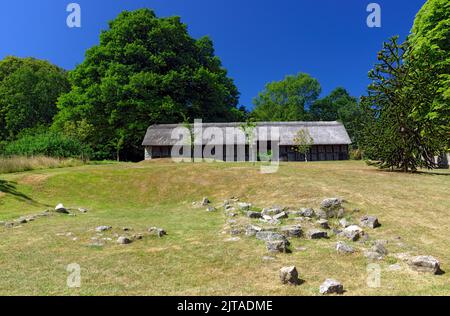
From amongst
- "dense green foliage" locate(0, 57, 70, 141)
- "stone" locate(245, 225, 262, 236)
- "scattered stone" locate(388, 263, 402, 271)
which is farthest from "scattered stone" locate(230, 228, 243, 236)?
"dense green foliage" locate(0, 57, 70, 141)

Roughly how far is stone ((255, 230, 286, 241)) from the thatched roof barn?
33244mm

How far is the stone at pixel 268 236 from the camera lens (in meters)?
9.81

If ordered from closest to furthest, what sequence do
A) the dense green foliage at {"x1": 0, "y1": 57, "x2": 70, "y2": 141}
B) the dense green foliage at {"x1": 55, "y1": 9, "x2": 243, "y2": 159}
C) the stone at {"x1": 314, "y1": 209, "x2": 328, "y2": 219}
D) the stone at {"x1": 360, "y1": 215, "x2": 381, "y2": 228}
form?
the stone at {"x1": 360, "y1": 215, "x2": 381, "y2": 228}, the stone at {"x1": 314, "y1": 209, "x2": 328, "y2": 219}, the dense green foliage at {"x1": 55, "y1": 9, "x2": 243, "y2": 159}, the dense green foliage at {"x1": 0, "y1": 57, "x2": 70, "y2": 141}

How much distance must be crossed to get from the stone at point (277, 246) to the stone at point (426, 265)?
2.95 meters

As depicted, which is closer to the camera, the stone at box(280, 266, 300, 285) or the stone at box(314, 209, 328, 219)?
the stone at box(280, 266, 300, 285)

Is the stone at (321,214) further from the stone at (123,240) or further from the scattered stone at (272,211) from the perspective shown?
the stone at (123,240)

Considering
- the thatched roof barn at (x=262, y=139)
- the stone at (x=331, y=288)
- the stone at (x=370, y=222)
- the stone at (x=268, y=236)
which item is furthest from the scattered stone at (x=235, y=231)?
the thatched roof barn at (x=262, y=139)

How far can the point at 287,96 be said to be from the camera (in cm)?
7981

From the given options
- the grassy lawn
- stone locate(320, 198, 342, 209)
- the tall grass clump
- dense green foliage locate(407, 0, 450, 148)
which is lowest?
the grassy lawn

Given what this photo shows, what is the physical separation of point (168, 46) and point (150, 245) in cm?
4305

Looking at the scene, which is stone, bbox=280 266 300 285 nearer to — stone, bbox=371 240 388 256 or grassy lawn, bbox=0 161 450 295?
grassy lawn, bbox=0 161 450 295

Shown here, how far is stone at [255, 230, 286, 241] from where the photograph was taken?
9812mm
